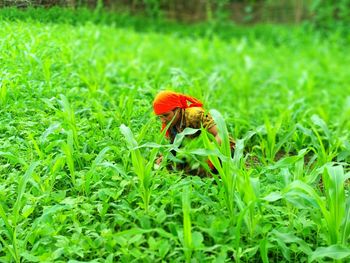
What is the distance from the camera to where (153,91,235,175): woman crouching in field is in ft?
10.8

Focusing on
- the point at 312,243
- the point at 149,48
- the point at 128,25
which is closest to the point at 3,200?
the point at 312,243

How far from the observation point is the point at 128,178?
2793 millimetres

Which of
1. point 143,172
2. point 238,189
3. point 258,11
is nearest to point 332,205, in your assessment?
point 238,189

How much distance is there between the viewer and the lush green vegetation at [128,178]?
247 centimetres

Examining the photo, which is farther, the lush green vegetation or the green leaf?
the lush green vegetation

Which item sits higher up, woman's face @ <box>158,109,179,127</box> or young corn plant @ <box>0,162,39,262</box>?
woman's face @ <box>158,109,179,127</box>

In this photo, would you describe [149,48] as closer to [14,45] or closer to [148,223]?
[14,45]

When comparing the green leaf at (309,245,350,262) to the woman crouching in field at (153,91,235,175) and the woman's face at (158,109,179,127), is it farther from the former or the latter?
the woman's face at (158,109,179,127)

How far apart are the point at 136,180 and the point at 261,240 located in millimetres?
751

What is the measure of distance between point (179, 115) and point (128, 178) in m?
0.72

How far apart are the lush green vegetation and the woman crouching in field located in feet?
0.45

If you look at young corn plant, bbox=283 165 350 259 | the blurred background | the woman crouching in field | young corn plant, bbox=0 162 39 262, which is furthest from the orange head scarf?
the blurred background

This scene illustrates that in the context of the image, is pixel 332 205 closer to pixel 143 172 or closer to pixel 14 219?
pixel 143 172

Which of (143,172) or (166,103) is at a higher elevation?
(166,103)
